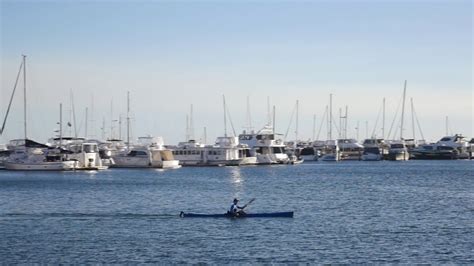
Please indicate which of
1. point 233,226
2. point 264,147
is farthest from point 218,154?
point 233,226

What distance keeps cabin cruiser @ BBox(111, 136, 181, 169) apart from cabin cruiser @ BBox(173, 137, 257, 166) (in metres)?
A: 9.10

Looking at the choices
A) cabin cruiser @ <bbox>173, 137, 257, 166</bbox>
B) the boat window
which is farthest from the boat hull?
cabin cruiser @ <bbox>173, 137, 257, 166</bbox>

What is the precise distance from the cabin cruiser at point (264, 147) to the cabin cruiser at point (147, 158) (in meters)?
20.7

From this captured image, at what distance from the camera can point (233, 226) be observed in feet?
179

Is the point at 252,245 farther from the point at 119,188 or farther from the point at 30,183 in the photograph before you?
the point at 30,183

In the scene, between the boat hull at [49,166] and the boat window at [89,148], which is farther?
the boat window at [89,148]

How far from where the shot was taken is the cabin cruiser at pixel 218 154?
157 m

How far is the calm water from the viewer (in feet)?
141

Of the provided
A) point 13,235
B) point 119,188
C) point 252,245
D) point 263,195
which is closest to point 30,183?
point 119,188

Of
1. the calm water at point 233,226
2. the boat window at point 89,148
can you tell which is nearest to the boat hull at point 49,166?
the boat window at point 89,148

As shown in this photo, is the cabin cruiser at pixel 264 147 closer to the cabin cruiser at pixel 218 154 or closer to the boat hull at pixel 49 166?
the cabin cruiser at pixel 218 154

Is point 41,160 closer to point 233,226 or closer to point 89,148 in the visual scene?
point 89,148

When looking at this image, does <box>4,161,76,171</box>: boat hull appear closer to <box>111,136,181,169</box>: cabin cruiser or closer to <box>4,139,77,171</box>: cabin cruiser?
<box>4,139,77,171</box>: cabin cruiser

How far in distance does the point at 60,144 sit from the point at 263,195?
6336 centimetres
